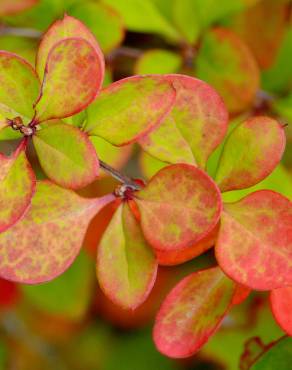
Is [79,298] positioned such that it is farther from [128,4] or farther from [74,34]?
[74,34]

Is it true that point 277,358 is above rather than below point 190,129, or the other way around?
below

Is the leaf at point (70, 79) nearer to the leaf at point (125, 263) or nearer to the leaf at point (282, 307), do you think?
the leaf at point (125, 263)

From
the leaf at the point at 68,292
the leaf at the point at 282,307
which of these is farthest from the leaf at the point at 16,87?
the leaf at the point at 68,292

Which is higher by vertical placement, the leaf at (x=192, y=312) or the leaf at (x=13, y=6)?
the leaf at (x=13, y=6)

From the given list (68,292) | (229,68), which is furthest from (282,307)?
(68,292)

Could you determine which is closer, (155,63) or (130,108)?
(130,108)

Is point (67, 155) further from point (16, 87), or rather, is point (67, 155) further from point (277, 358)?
point (277, 358)
